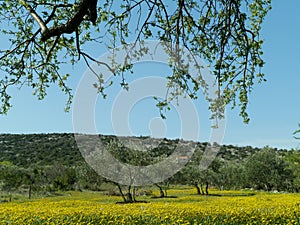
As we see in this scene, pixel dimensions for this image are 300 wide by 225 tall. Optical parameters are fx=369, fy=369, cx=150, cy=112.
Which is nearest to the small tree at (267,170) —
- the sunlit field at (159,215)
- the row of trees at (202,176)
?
the row of trees at (202,176)

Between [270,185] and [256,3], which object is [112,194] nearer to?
[270,185]

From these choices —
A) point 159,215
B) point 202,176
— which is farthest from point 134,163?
point 159,215

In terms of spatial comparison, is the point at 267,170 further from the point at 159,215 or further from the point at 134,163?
the point at 159,215

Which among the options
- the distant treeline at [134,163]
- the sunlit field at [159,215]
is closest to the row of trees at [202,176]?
the distant treeline at [134,163]

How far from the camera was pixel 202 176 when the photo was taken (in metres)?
46.6

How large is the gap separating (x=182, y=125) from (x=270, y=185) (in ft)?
159

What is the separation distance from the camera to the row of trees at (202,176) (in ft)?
142

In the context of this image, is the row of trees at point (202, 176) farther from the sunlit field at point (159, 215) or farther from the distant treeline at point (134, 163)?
the sunlit field at point (159, 215)

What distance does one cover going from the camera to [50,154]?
70938 millimetres

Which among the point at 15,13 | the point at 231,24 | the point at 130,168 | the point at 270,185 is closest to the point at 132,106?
the point at 231,24

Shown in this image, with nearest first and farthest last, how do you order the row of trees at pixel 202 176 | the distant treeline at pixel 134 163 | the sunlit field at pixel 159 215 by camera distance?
the sunlit field at pixel 159 215 → the distant treeline at pixel 134 163 → the row of trees at pixel 202 176

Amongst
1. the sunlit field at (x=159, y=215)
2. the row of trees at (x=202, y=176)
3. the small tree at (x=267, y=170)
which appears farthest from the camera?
the small tree at (x=267, y=170)

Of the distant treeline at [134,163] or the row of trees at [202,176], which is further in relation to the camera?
the row of trees at [202,176]

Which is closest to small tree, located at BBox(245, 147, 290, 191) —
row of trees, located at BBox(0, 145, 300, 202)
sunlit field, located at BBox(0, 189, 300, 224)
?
row of trees, located at BBox(0, 145, 300, 202)
